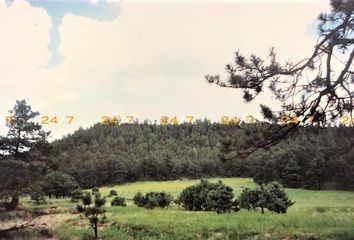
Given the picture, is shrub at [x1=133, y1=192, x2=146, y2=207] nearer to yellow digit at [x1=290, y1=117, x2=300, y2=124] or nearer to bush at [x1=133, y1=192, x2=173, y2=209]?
bush at [x1=133, y1=192, x2=173, y2=209]

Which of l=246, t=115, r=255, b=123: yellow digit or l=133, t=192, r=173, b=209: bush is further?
l=133, t=192, r=173, b=209: bush

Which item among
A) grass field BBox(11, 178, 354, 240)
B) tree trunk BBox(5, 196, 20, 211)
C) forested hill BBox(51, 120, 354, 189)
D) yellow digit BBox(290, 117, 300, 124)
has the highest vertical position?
forested hill BBox(51, 120, 354, 189)

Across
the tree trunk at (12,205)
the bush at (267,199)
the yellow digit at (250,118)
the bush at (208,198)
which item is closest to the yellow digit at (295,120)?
the yellow digit at (250,118)

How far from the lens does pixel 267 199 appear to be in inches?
1041

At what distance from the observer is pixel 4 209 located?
3231 centimetres

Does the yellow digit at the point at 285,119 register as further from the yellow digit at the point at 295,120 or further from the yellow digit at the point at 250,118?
the yellow digit at the point at 250,118

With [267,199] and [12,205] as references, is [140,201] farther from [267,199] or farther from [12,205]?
[267,199]

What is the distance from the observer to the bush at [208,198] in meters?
27.8

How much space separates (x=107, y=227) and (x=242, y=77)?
643 inches

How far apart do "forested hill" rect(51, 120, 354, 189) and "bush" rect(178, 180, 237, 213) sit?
17.1 feet

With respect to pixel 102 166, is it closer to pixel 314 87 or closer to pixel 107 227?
pixel 107 227

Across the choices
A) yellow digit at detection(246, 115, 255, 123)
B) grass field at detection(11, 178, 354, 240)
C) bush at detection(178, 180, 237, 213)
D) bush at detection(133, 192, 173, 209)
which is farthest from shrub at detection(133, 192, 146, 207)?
yellow digit at detection(246, 115, 255, 123)

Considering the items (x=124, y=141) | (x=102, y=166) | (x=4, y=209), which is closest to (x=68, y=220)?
(x=4, y=209)

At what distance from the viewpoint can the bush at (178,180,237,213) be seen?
1095 inches
